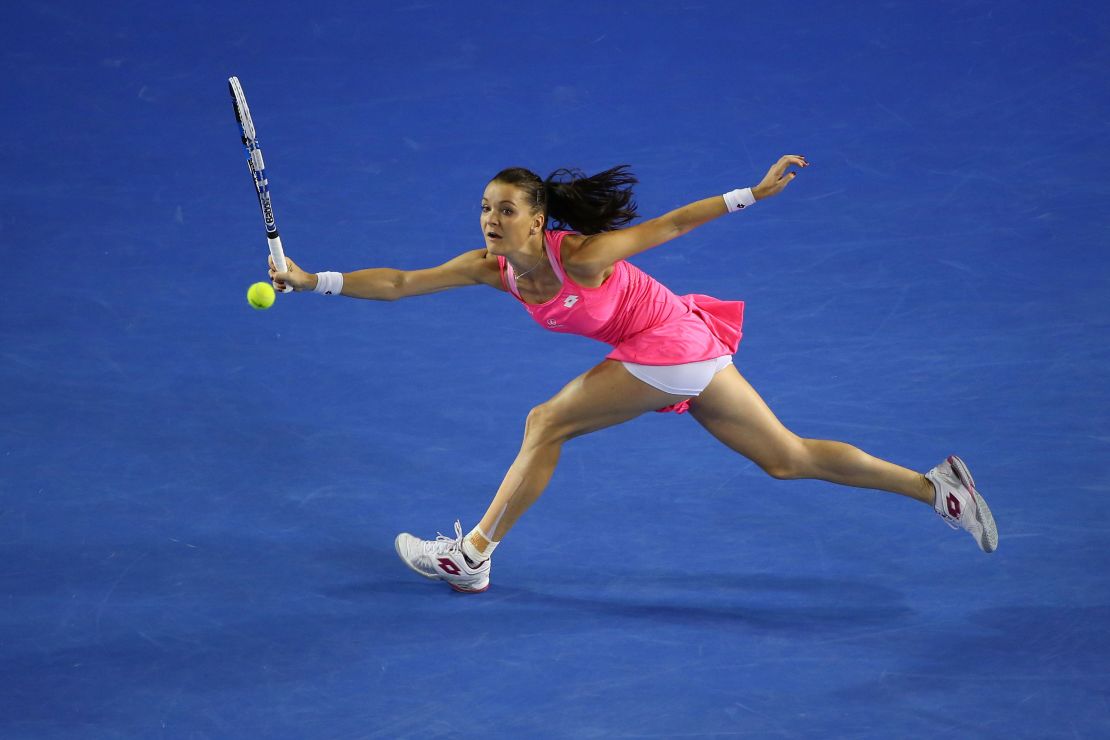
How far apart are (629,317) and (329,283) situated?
112 centimetres

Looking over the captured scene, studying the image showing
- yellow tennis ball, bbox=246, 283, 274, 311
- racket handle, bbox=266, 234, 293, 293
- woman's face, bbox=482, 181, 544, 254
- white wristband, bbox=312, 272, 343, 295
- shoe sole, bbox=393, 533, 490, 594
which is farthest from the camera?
shoe sole, bbox=393, 533, 490, 594

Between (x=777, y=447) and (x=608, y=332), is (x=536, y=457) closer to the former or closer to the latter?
(x=608, y=332)

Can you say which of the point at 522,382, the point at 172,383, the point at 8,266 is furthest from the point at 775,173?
the point at 8,266

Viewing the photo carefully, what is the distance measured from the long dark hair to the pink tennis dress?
0.10 metres

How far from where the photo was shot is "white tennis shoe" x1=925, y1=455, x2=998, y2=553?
5.62m

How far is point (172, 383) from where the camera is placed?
7203 mm

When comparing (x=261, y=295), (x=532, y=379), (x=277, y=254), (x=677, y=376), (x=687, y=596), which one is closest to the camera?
(x=261, y=295)

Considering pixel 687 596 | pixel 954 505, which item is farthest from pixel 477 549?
pixel 954 505

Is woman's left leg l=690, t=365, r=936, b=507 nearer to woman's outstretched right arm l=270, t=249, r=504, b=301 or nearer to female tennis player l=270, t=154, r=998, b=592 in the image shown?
female tennis player l=270, t=154, r=998, b=592

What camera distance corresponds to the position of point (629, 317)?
213 inches

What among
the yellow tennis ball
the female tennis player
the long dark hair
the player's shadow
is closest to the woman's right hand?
the female tennis player

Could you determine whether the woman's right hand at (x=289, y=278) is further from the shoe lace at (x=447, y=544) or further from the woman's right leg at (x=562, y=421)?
the shoe lace at (x=447, y=544)

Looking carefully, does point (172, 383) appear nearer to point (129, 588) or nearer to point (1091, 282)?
point (129, 588)

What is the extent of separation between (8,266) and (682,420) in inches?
160
